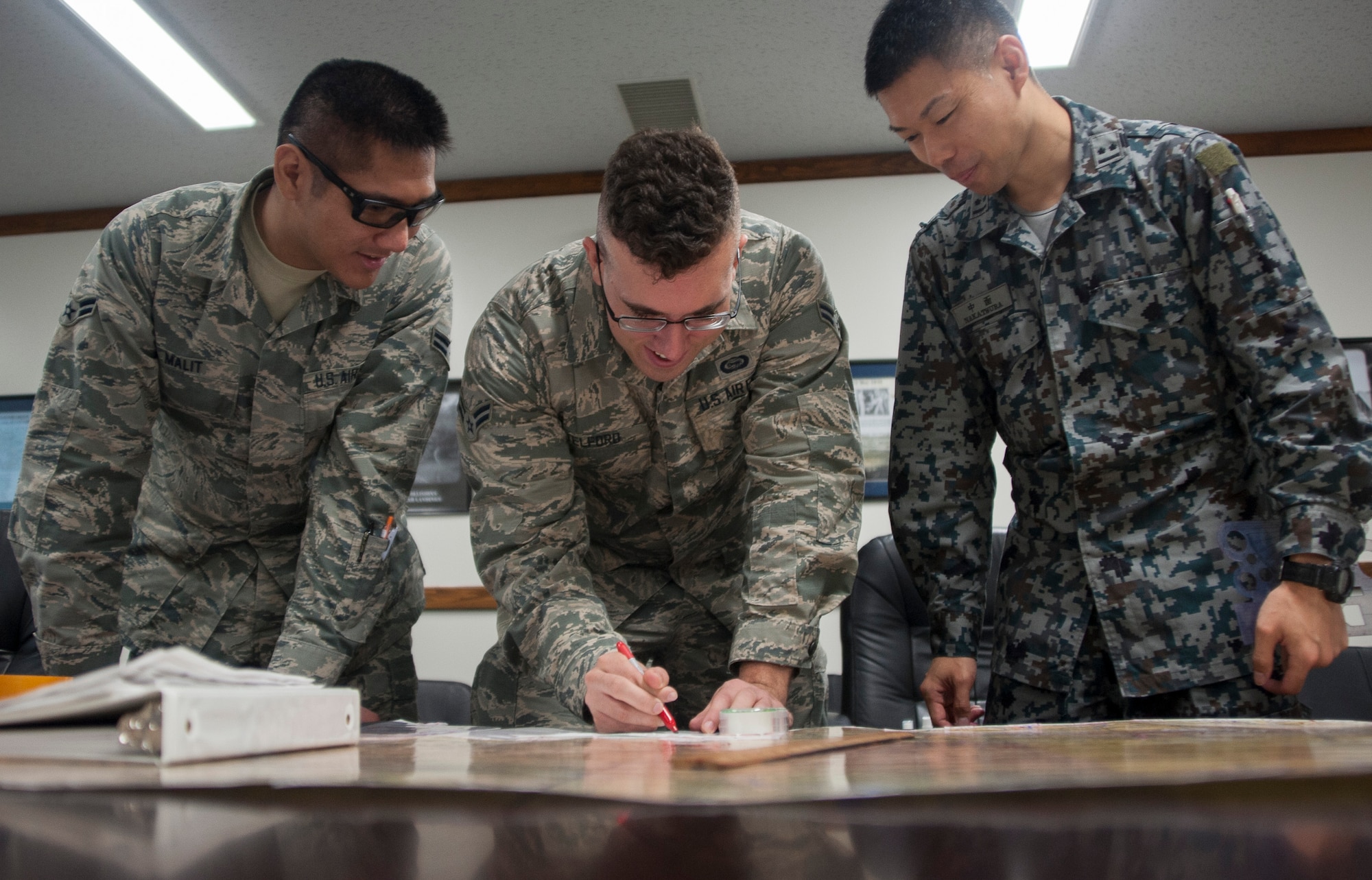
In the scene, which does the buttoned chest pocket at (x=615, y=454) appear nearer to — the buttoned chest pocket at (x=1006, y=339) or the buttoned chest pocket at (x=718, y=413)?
the buttoned chest pocket at (x=718, y=413)

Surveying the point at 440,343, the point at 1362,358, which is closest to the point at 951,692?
the point at 440,343

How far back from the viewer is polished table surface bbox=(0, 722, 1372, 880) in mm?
333

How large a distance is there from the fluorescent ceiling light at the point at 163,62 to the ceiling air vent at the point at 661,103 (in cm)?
151

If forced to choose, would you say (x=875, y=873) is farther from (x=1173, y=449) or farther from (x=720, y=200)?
(x=1173, y=449)

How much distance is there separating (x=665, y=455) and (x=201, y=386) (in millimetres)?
832

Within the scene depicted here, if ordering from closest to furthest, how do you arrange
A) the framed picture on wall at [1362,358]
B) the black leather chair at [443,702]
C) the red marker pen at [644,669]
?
the red marker pen at [644,669] < the black leather chair at [443,702] < the framed picture on wall at [1362,358]

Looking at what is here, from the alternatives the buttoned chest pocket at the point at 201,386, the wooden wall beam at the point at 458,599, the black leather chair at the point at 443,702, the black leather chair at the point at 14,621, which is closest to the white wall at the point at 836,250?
the wooden wall beam at the point at 458,599

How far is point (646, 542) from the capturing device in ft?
5.27

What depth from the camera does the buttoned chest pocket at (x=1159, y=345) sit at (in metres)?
1.35

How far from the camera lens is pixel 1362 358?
3.88 meters

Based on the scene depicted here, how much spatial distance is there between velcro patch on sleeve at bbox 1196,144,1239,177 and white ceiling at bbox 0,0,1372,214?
79.2 inches

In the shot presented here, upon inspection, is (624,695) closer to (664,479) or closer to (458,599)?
(664,479)

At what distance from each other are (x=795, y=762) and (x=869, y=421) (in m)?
3.64

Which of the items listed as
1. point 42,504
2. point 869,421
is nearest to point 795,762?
point 42,504
